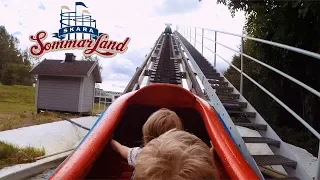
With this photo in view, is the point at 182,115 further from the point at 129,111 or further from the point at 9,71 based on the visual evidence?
the point at 9,71

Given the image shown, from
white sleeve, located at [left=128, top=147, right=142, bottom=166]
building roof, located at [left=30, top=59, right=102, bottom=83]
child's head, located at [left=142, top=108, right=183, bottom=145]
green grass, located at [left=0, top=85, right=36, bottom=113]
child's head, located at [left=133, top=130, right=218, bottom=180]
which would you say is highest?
building roof, located at [left=30, top=59, right=102, bottom=83]

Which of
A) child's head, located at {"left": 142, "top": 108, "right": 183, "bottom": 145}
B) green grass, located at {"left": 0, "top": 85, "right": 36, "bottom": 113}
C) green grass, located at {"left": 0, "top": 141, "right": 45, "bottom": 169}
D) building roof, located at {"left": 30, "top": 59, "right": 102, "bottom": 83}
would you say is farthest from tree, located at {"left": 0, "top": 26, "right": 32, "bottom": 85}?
child's head, located at {"left": 142, "top": 108, "right": 183, "bottom": 145}

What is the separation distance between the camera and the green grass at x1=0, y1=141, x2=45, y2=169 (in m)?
3.74

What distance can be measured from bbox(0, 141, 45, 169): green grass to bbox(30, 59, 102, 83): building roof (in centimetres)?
662

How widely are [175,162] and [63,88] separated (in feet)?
34.8

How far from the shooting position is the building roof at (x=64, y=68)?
10677 mm

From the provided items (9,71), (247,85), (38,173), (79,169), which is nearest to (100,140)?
(79,169)

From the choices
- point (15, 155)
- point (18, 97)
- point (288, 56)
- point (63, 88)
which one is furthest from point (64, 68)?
point (15, 155)

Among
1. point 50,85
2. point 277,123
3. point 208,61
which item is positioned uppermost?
point 208,61

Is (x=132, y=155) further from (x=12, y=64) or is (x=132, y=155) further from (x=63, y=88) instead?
(x=12, y=64)

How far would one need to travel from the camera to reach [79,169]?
4.07 feet

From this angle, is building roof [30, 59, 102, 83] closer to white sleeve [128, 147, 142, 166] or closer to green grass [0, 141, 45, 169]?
green grass [0, 141, 45, 169]

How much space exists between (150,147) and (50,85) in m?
10.8

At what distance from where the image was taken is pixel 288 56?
255 inches
